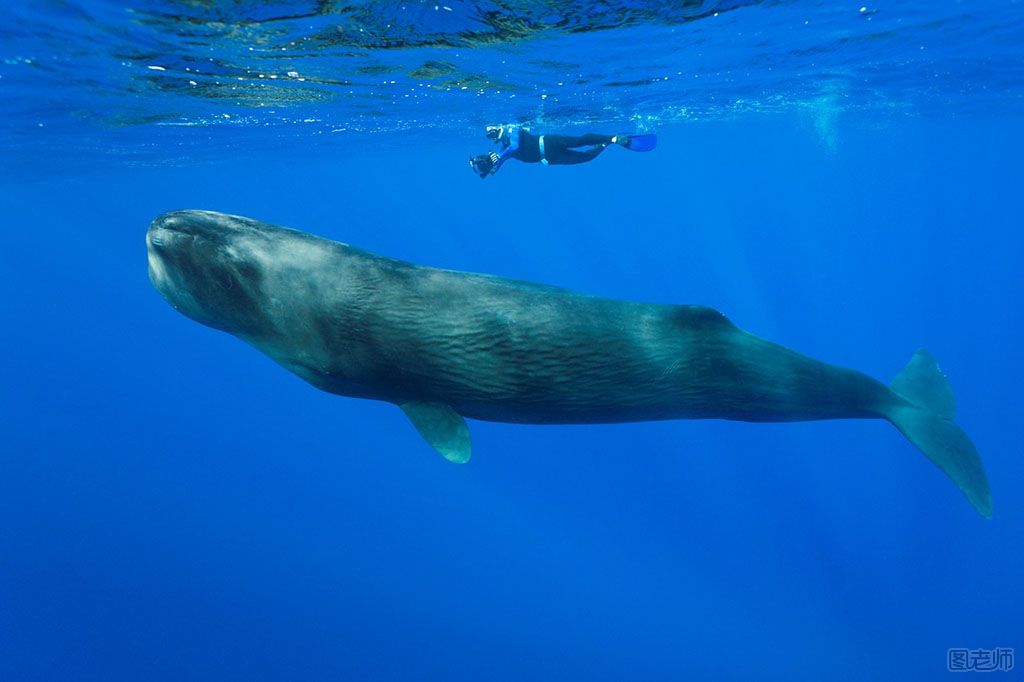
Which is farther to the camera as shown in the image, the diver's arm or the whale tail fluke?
the diver's arm

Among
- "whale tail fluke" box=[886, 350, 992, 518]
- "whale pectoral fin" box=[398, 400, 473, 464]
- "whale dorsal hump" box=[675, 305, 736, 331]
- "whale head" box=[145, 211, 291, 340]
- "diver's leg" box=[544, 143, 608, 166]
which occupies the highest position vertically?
"diver's leg" box=[544, 143, 608, 166]

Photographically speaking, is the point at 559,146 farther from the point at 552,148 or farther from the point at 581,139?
the point at 581,139

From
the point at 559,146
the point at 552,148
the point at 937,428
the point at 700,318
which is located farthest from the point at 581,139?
the point at 700,318

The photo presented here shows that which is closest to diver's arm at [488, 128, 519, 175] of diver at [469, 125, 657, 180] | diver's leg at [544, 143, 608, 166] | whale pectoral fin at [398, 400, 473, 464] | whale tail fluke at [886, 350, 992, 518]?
diver at [469, 125, 657, 180]

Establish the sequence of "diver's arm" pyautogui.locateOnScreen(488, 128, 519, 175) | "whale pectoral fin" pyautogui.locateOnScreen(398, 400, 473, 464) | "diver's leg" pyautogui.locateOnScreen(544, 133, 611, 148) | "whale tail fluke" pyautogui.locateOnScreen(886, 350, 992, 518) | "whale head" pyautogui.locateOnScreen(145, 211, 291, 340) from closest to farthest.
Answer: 1. "whale head" pyautogui.locateOnScreen(145, 211, 291, 340)
2. "whale pectoral fin" pyautogui.locateOnScreen(398, 400, 473, 464)
3. "whale tail fluke" pyautogui.locateOnScreen(886, 350, 992, 518)
4. "diver's arm" pyautogui.locateOnScreen(488, 128, 519, 175)
5. "diver's leg" pyautogui.locateOnScreen(544, 133, 611, 148)

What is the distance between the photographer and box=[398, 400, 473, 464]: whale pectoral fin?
4598 mm

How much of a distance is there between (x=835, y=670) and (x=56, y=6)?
2533 cm

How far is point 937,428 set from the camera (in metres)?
6.21

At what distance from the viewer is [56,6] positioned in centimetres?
980

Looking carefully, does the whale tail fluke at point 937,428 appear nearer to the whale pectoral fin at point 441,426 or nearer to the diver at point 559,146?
the whale pectoral fin at point 441,426

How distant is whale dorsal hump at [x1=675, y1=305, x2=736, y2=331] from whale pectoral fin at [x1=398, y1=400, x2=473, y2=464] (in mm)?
1735

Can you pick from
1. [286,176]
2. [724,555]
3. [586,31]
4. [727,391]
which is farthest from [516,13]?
[286,176]

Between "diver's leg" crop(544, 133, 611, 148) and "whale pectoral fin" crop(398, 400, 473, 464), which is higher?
"diver's leg" crop(544, 133, 611, 148)

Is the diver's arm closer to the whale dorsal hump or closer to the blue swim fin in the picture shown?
the blue swim fin
